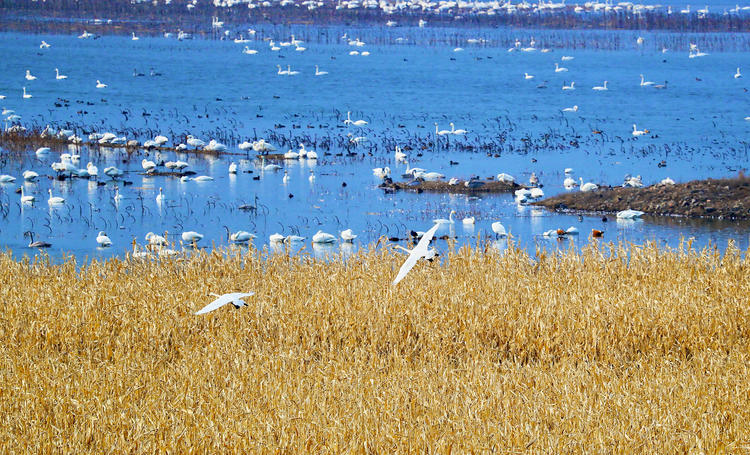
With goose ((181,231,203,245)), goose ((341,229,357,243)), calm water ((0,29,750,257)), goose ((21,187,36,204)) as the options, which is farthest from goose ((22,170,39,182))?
goose ((341,229,357,243))

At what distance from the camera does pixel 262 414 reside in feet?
24.5

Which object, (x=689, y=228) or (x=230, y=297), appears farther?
(x=689, y=228)

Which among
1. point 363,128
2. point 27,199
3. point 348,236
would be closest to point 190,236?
point 348,236

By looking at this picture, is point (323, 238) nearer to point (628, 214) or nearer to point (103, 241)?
point (103, 241)

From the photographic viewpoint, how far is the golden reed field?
23.2 ft

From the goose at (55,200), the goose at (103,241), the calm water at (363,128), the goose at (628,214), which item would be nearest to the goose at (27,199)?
the calm water at (363,128)

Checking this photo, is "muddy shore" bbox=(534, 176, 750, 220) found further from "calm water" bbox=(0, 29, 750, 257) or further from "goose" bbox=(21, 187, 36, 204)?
"goose" bbox=(21, 187, 36, 204)

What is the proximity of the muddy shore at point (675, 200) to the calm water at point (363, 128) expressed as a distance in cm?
54

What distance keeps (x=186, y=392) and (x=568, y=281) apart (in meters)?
5.40

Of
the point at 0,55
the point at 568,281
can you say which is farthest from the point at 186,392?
the point at 0,55

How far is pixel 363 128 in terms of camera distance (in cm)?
3309

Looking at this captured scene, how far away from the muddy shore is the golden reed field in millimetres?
6705

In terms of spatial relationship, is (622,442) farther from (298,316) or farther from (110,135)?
(110,135)

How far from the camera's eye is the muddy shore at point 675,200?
19.4m
